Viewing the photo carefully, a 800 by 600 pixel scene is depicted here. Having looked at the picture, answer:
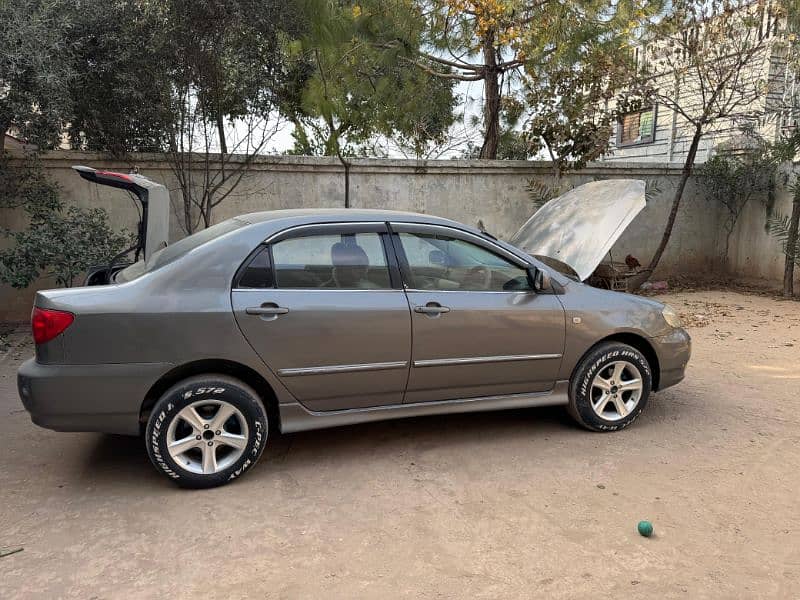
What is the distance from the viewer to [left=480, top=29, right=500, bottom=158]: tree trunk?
409 inches

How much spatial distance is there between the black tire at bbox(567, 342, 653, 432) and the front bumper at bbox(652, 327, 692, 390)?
0.46ft

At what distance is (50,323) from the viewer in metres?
3.34

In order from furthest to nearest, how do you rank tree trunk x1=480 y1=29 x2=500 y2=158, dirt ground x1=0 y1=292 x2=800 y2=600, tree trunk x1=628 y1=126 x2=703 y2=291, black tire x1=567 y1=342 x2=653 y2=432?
tree trunk x1=480 y1=29 x2=500 y2=158 → tree trunk x1=628 y1=126 x2=703 y2=291 → black tire x1=567 y1=342 x2=653 y2=432 → dirt ground x1=0 y1=292 x2=800 y2=600

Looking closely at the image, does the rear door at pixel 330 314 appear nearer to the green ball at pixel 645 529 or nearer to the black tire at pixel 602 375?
the black tire at pixel 602 375

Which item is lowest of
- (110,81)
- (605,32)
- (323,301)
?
(323,301)

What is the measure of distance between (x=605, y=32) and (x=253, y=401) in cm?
778

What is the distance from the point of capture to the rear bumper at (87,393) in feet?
10.9

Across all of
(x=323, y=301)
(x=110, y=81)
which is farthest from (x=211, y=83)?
(x=323, y=301)

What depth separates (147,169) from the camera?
8.37 metres

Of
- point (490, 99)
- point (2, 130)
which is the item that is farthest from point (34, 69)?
point (490, 99)

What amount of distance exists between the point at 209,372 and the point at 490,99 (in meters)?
8.60

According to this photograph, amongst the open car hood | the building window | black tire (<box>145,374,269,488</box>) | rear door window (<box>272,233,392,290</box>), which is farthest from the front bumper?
the building window

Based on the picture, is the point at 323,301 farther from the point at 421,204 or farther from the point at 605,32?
the point at 605,32

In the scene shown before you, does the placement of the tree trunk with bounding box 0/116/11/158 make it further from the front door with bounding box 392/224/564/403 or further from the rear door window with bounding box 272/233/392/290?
the front door with bounding box 392/224/564/403
